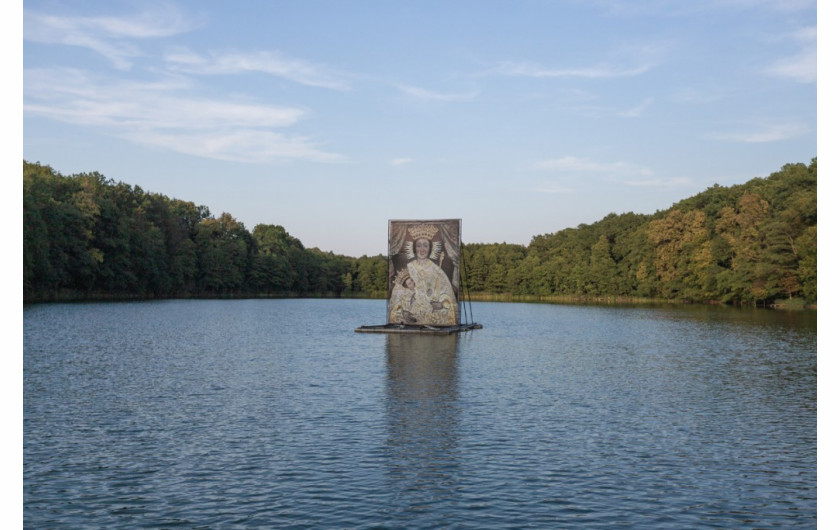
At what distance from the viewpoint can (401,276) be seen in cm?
4662

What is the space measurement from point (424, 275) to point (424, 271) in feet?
0.92

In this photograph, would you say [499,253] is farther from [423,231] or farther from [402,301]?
[423,231]

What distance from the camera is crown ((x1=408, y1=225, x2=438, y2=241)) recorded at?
45875mm

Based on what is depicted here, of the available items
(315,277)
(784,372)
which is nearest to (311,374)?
(784,372)

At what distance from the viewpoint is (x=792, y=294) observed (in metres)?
90.2

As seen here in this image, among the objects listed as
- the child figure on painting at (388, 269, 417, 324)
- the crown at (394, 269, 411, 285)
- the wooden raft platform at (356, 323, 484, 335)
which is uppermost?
the crown at (394, 269, 411, 285)

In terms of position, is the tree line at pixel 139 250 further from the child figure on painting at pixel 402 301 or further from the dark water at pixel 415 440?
the dark water at pixel 415 440

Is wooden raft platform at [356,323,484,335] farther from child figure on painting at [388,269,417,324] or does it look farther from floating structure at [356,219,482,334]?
child figure on painting at [388,269,417,324]

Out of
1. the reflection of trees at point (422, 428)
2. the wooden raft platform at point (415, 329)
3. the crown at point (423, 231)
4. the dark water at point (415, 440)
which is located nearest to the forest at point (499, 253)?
the wooden raft platform at point (415, 329)

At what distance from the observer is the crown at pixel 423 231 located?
4588 cm

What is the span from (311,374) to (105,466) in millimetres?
13653

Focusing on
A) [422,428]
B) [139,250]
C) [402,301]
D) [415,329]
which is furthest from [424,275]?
[139,250]

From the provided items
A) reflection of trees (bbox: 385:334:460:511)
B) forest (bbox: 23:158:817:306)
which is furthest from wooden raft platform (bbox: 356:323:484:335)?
forest (bbox: 23:158:817:306)

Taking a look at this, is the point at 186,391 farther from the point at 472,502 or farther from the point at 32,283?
the point at 32,283
